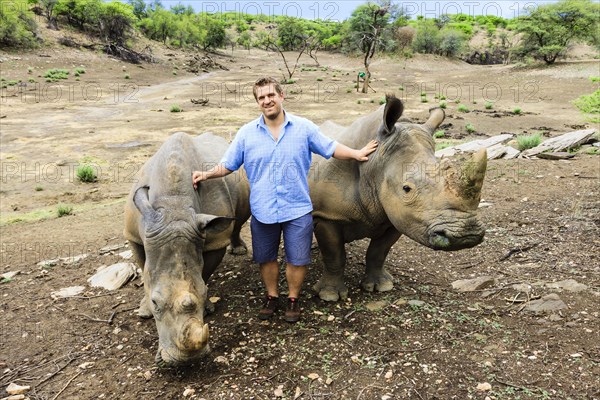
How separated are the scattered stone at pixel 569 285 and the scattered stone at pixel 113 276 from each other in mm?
5233

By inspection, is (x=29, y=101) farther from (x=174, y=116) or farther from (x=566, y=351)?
(x=566, y=351)

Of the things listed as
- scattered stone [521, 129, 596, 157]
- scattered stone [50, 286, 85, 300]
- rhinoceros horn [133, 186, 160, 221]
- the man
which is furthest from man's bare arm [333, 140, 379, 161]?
scattered stone [521, 129, 596, 157]

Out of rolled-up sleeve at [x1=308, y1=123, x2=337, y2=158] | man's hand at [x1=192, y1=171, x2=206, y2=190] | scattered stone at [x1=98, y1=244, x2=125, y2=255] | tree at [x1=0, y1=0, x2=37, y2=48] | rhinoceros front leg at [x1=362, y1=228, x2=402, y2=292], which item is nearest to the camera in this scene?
man's hand at [x1=192, y1=171, x2=206, y2=190]

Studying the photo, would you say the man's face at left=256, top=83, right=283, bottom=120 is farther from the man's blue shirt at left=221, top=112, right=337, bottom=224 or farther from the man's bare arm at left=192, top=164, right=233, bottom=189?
the man's bare arm at left=192, top=164, right=233, bottom=189

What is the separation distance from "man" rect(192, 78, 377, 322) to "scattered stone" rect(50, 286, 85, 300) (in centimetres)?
283

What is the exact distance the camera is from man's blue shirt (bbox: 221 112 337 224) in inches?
183

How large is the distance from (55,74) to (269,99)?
131 ft

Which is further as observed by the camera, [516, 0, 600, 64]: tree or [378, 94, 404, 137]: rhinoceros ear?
[516, 0, 600, 64]: tree

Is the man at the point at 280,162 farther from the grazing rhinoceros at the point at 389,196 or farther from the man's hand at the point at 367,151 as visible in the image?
the grazing rhinoceros at the point at 389,196

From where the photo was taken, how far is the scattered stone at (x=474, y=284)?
5449 millimetres

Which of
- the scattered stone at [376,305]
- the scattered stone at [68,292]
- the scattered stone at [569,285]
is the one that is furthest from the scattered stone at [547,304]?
the scattered stone at [68,292]

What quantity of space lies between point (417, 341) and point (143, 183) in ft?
10.1

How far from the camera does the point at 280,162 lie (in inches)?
183

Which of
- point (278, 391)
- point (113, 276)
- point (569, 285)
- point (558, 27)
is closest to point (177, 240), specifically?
point (278, 391)
